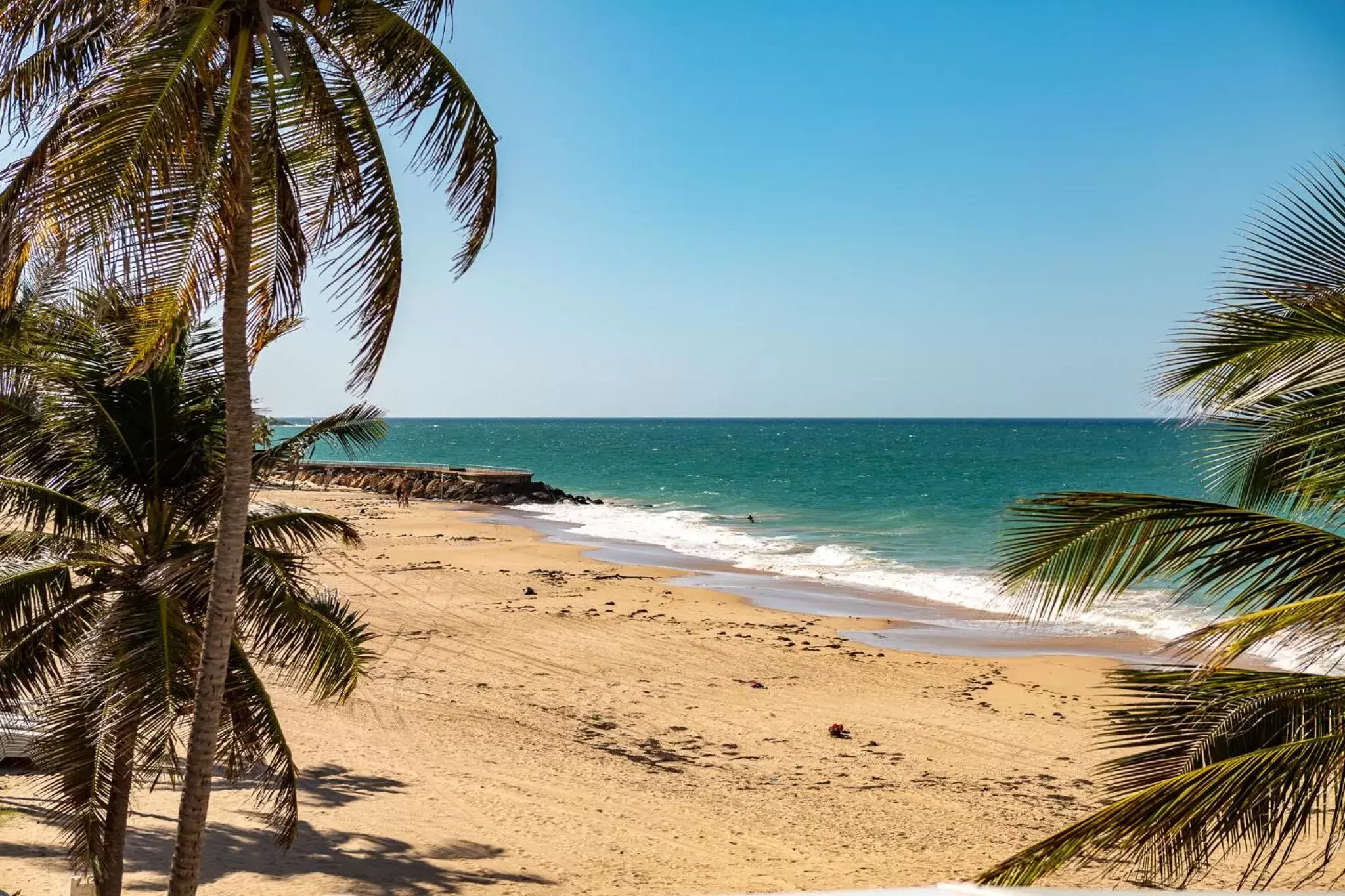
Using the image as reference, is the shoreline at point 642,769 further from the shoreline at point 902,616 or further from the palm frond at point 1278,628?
the palm frond at point 1278,628

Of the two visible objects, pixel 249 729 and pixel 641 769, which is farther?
pixel 641 769

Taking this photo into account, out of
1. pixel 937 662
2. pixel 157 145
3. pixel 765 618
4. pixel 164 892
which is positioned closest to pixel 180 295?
pixel 157 145

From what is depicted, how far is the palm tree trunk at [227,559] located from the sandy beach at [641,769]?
2.47 m

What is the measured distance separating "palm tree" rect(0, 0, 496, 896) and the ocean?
154 inches

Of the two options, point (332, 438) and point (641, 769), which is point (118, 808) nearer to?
point (332, 438)

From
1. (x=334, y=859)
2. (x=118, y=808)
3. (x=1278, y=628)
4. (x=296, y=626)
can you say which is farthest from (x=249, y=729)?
(x=1278, y=628)

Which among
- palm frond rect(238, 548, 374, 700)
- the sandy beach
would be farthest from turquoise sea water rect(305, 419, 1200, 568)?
palm frond rect(238, 548, 374, 700)

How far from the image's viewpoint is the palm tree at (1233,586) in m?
4.07

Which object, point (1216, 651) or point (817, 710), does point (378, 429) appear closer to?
point (1216, 651)

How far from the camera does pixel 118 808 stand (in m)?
6.64

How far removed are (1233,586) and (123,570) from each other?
Result: 22.1 ft

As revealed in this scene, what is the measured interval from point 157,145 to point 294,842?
21.5 feet

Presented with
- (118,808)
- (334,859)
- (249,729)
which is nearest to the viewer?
(118,808)

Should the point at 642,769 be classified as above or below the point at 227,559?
below
